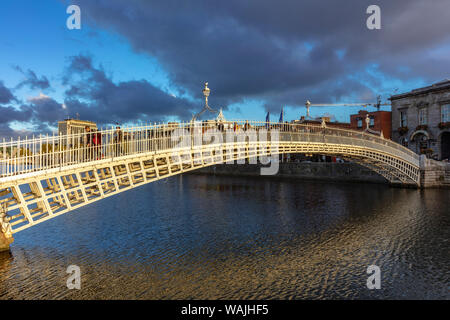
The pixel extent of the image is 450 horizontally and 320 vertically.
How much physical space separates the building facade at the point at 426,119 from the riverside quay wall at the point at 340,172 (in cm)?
425

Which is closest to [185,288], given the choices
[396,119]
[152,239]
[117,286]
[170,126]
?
[117,286]

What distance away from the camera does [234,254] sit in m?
12.4

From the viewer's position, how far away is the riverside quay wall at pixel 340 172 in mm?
34500

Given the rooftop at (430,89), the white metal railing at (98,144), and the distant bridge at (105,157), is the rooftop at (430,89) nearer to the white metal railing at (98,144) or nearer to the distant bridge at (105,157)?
the distant bridge at (105,157)

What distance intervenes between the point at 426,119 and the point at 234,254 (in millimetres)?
41375

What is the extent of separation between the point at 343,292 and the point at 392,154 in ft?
84.6

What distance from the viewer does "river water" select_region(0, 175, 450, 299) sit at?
9258 millimetres

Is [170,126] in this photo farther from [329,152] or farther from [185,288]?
[329,152]

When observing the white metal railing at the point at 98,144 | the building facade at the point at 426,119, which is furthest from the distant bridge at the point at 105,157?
the building facade at the point at 426,119

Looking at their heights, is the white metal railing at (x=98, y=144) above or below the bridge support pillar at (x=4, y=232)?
above

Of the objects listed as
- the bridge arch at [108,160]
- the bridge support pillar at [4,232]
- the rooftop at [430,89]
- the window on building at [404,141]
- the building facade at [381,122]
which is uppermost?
the rooftop at [430,89]

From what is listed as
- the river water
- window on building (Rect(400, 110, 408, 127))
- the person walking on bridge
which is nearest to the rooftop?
window on building (Rect(400, 110, 408, 127))

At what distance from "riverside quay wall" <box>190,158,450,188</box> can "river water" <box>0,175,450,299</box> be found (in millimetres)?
14205

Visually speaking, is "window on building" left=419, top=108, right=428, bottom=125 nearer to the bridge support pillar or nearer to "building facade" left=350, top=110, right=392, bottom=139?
"building facade" left=350, top=110, right=392, bottom=139
